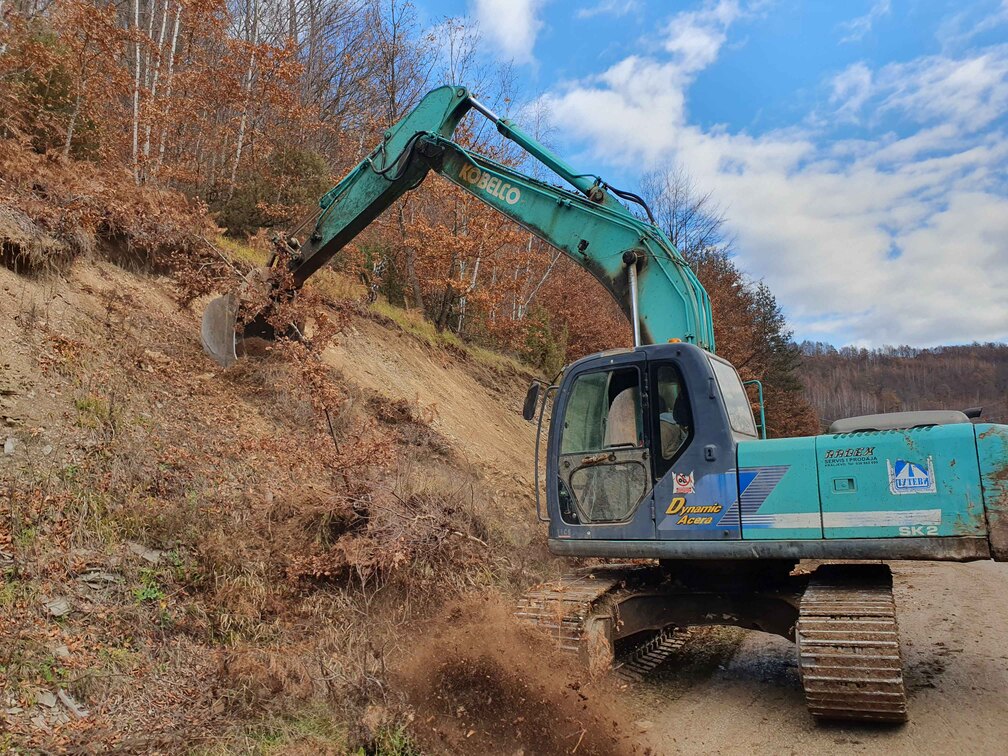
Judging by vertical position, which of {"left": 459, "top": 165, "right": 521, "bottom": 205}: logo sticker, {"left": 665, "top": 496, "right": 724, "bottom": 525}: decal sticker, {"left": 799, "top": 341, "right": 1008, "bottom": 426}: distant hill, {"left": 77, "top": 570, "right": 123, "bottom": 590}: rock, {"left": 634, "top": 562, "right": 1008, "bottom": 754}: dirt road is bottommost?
{"left": 634, "top": 562, "right": 1008, "bottom": 754}: dirt road

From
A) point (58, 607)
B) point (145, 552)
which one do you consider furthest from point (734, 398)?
point (58, 607)

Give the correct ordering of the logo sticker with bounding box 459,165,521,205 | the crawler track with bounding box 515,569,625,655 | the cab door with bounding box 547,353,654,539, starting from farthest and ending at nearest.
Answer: the logo sticker with bounding box 459,165,521,205 < the cab door with bounding box 547,353,654,539 < the crawler track with bounding box 515,569,625,655

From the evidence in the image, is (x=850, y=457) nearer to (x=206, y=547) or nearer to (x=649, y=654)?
(x=649, y=654)

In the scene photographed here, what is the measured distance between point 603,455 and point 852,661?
2197mm

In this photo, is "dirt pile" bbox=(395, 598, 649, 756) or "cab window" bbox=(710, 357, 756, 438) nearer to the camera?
"dirt pile" bbox=(395, 598, 649, 756)

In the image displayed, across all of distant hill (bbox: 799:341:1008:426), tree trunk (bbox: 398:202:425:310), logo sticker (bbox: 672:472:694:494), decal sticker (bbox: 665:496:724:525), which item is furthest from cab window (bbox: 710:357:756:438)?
distant hill (bbox: 799:341:1008:426)

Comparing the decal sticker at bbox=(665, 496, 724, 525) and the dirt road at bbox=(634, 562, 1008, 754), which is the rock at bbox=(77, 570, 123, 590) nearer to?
the dirt road at bbox=(634, 562, 1008, 754)

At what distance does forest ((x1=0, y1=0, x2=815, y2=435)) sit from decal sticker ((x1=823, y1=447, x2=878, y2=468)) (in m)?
6.71

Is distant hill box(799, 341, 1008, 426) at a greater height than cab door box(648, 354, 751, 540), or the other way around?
distant hill box(799, 341, 1008, 426)

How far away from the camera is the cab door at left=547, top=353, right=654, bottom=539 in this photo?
18.8 ft

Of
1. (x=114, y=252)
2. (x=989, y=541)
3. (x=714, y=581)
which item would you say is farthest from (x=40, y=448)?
(x=989, y=541)

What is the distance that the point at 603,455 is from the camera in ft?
19.4

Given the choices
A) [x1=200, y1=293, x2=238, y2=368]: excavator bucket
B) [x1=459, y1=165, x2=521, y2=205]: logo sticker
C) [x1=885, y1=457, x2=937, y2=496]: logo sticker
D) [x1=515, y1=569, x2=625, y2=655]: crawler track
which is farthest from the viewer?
[x1=200, y1=293, x2=238, y2=368]: excavator bucket

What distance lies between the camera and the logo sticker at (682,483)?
5.48m
